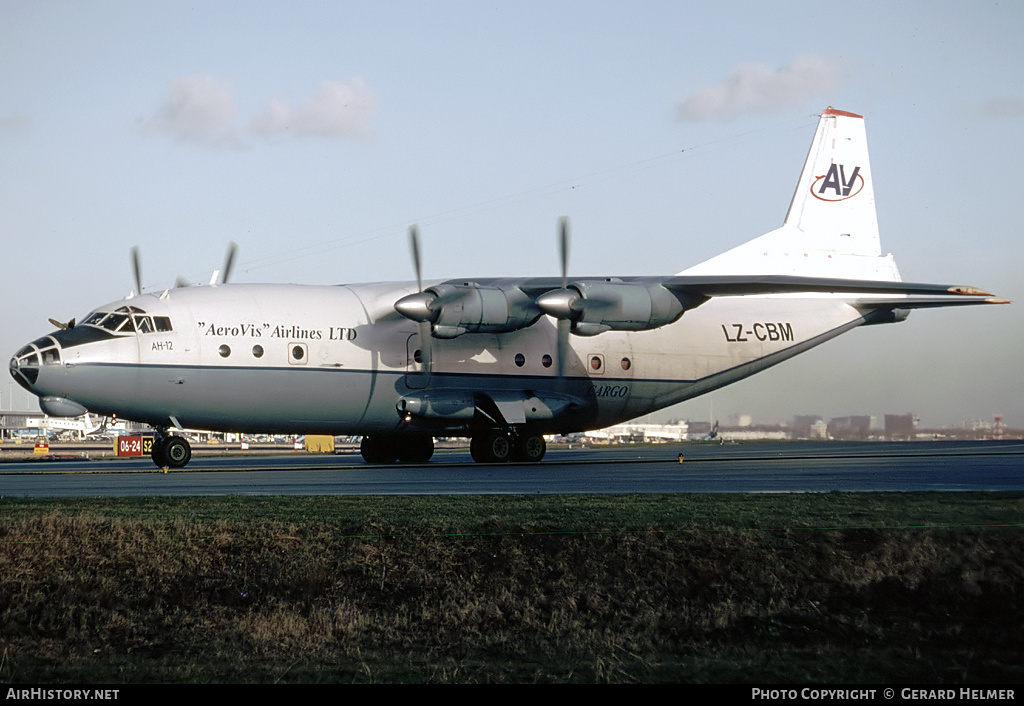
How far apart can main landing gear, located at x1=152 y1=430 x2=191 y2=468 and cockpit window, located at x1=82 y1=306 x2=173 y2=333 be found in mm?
3189

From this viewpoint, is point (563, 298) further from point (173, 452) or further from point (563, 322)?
point (173, 452)

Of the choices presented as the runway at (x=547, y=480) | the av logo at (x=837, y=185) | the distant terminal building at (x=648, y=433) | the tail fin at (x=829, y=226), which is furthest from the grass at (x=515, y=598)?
the distant terminal building at (x=648, y=433)

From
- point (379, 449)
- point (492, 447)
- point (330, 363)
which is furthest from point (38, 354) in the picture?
point (492, 447)

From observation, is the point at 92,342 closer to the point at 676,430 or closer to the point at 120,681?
the point at 120,681

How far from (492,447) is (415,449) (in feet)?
10.3

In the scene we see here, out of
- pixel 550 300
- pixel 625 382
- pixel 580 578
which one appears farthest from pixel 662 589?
pixel 625 382

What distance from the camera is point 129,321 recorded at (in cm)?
2809

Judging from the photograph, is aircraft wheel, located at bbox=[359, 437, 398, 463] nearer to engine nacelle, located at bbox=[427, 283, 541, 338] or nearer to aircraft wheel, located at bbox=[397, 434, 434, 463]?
aircraft wheel, located at bbox=[397, 434, 434, 463]

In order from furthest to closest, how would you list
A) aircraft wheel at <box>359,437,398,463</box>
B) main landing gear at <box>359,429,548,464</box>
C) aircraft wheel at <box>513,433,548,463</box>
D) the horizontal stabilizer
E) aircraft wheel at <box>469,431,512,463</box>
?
aircraft wheel at <box>359,437,398,463</box>
aircraft wheel at <box>513,433,548,463</box>
main landing gear at <box>359,429,548,464</box>
aircraft wheel at <box>469,431,512,463</box>
the horizontal stabilizer

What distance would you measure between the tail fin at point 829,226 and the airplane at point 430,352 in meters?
1.90

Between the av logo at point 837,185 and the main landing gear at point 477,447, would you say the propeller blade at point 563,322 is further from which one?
the av logo at point 837,185

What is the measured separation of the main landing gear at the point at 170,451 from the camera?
2875 centimetres

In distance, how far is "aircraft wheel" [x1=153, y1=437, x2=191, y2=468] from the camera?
28.8 meters

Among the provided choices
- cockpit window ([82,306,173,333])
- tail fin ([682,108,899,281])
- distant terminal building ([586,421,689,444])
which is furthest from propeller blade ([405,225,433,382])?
distant terminal building ([586,421,689,444])
